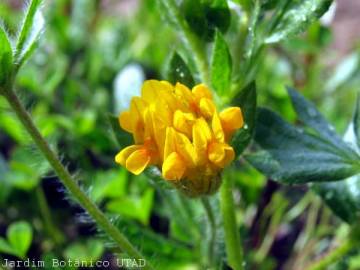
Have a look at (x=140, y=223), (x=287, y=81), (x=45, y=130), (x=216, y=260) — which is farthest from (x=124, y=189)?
(x=287, y=81)

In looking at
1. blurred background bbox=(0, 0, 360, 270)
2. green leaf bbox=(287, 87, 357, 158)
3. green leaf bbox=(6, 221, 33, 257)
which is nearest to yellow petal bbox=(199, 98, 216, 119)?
blurred background bbox=(0, 0, 360, 270)

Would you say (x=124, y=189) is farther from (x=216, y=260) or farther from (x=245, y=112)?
(x=245, y=112)

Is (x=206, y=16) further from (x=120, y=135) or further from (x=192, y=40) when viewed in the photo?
(x=120, y=135)

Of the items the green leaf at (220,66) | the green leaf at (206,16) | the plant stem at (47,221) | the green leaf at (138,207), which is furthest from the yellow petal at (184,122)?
the plant stem at (47,221)

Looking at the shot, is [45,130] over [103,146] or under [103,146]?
over

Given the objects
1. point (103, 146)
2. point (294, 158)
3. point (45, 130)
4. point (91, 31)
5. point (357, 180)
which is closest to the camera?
point (294, 158)

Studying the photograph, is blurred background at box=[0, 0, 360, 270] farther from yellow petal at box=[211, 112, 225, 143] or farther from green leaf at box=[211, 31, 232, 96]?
yellow petal at box=[211, 112, 225, 143]

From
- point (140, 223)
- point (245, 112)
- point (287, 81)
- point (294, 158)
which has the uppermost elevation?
point (245, 112)
